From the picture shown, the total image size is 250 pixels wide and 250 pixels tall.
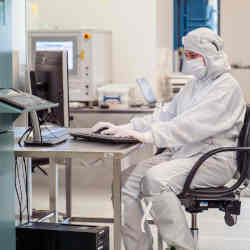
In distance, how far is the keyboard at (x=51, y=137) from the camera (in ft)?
9.15

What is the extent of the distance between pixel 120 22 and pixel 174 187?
3.00 m

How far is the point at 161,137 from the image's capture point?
290 centimetres

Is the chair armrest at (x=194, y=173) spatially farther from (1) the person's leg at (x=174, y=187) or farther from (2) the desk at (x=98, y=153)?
(2) the desk at (x=98, y=153)

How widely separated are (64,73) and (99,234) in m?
0.85

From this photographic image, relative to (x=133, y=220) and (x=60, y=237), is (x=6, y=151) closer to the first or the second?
(x=60, y=237)

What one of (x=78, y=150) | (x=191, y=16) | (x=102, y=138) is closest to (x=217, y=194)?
(x=102, y=138)

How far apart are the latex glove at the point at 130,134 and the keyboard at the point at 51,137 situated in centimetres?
25

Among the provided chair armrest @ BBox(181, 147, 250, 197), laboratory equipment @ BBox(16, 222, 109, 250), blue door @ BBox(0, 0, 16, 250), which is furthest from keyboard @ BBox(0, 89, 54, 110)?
chair armrest @ BBox(181, 147, 250, 197)

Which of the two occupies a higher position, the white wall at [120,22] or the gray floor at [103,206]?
the white wall at [120,22]

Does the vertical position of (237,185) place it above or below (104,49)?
below

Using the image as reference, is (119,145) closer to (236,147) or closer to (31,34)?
(236,147)

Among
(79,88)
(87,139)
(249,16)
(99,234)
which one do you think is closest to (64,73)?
(87,139)

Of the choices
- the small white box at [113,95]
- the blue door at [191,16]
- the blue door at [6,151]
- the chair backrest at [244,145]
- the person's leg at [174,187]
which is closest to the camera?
the blue door at [6,151]

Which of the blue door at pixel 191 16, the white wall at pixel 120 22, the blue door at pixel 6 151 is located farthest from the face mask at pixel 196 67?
the blue door at pixel 191 16
